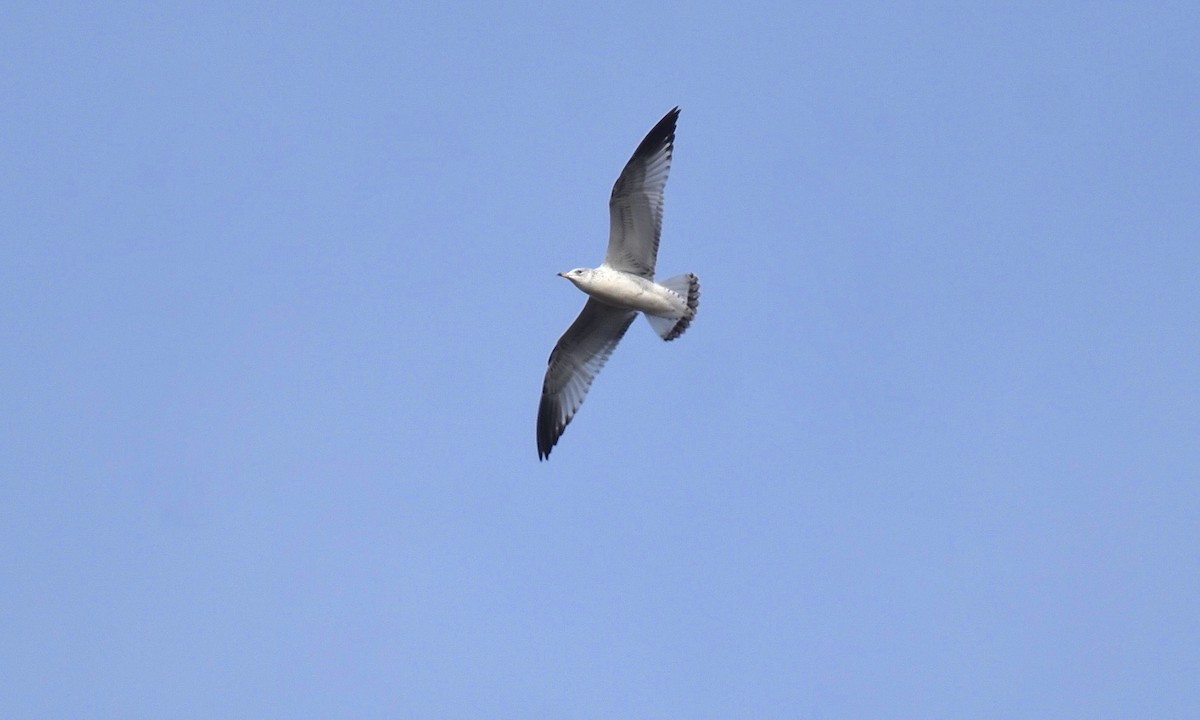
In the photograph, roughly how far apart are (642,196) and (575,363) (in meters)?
2.47

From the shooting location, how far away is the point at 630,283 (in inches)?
653

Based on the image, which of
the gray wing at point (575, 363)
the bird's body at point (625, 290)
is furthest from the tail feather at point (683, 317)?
the gray wing at point (575, 363)

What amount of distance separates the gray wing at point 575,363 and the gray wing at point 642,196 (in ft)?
3.43

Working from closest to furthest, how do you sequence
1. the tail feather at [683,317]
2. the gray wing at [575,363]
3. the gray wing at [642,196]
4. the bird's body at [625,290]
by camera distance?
1. the gray wing at [642,196]
2. the bird's body at [625,290]
3. the tail feather at [683,317]
4. the gray wing at [575,363]

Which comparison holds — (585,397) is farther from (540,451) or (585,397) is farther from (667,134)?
(667,134)

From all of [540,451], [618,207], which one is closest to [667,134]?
[618,207]

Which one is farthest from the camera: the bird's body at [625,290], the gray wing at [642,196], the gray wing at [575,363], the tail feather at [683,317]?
the gray wing at [575,363]

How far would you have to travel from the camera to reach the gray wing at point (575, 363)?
17547 mm

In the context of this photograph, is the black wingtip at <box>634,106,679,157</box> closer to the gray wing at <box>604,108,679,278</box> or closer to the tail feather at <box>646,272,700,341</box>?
the gray wing at <box>604,108,679,278</box>

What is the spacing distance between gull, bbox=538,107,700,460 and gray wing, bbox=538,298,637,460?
0.03 ft

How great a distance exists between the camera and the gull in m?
16.3

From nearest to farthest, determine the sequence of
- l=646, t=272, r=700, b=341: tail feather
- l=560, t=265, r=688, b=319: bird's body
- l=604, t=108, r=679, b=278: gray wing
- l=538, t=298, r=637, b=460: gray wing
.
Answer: l=604, t=108, r=679, b=278: gray wing → l=560, t=265, r=688, b=319: bird's body → l=646, t=272, r=700, b=341: tail feather → l=538, t=298, r=637, b=460: gray wing

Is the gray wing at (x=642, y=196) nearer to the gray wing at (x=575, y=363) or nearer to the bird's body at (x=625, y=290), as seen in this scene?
the bird's body at (x=625, y=290)

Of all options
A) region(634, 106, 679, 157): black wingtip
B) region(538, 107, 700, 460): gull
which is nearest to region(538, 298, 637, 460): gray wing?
region(538, 107, 700, 460): gull
